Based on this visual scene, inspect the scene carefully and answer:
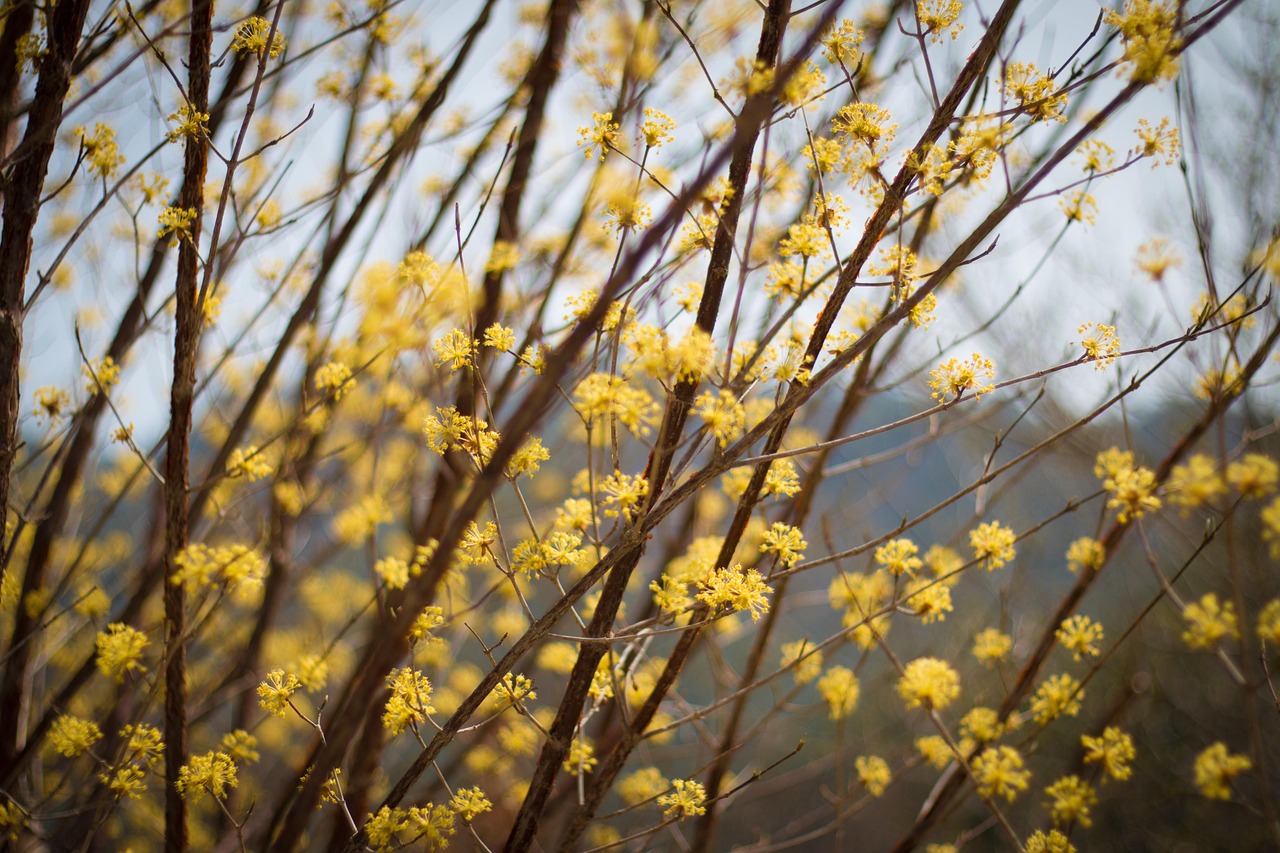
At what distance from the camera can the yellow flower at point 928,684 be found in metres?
1.71

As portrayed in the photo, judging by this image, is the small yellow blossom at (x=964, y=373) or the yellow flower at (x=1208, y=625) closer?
the small yellow blossom at (x=964, y=373)

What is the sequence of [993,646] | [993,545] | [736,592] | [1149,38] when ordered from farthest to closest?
1. [993,646]
2. [993,545]
3. [736,592]
4. [1149,38]

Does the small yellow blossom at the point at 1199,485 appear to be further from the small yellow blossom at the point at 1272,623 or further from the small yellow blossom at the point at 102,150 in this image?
the small yellow blossom at the point at 102,150

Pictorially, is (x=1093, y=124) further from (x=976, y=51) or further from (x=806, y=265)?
(x=806, y=265)

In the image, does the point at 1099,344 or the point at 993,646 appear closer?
the point at 1099,344

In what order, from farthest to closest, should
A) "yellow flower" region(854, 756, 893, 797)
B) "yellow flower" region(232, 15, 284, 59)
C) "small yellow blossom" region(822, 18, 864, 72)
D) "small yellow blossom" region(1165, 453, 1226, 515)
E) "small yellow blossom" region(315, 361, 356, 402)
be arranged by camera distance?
"yellow flower" region(854, 756, 893, 797) → "small yellow blossom" region(315, 361, 356, 402) → "yellow flower" region(232, 15, 284, 59) → "small yellow blossom" region(822, 18, 864, 72) → "small yellow blossom" region(1165, 453, 1226, 515)

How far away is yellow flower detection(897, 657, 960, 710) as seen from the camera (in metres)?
1.71

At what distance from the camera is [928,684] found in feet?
5.63

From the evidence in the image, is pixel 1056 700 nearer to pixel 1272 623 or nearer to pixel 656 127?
pixel 1272 623

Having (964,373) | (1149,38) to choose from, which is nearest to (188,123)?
(964,373)

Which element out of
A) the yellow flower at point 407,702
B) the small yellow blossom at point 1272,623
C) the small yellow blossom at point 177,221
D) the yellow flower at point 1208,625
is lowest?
the small yellow blossom at point 1272,623

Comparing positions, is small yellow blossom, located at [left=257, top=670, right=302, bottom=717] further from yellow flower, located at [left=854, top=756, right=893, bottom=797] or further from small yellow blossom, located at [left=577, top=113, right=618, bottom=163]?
yellow flower, located at [left=854, top=756, right=893, bottom=797]

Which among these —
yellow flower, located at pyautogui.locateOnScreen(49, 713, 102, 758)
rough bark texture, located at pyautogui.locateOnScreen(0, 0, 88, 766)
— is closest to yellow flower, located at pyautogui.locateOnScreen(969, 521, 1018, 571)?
yellow flower, located at pyautogui.locateOnScreen(49, 713, 102, 758)

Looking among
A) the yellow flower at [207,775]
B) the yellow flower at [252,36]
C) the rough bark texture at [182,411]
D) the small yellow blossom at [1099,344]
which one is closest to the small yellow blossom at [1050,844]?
the small yellow blossom at [1099,344]
